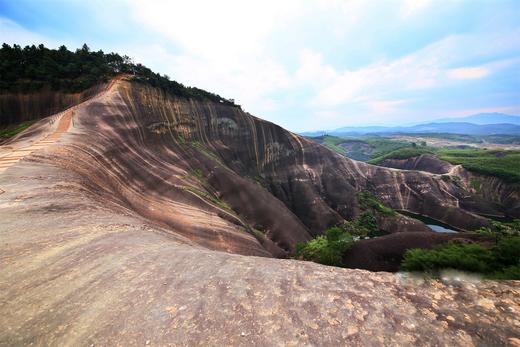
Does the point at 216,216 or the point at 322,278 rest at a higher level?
the point at 322,278

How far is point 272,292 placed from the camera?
233 inches

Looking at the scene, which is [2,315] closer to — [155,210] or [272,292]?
[272,292]

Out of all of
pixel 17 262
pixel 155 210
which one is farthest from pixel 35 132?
pixel 17 262

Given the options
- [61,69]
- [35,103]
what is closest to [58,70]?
[61,69]

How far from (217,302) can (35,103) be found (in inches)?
1567

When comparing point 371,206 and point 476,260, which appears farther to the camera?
point 371,206

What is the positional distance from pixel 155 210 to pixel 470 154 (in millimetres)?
131424

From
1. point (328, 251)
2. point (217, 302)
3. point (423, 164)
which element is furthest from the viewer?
point (423, 164)

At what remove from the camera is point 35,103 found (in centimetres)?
3294

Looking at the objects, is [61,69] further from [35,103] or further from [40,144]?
[40,144]

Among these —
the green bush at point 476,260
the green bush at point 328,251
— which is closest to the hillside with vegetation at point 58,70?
the green bush at point 328,251

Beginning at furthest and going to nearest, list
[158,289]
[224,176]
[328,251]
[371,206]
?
1. [371,206]
2. [224,176]
3. [328,251]
4. [158,289]

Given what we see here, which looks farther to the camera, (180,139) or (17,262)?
(180,139)

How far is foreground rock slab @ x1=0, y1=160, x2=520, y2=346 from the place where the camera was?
4715 millimetres
